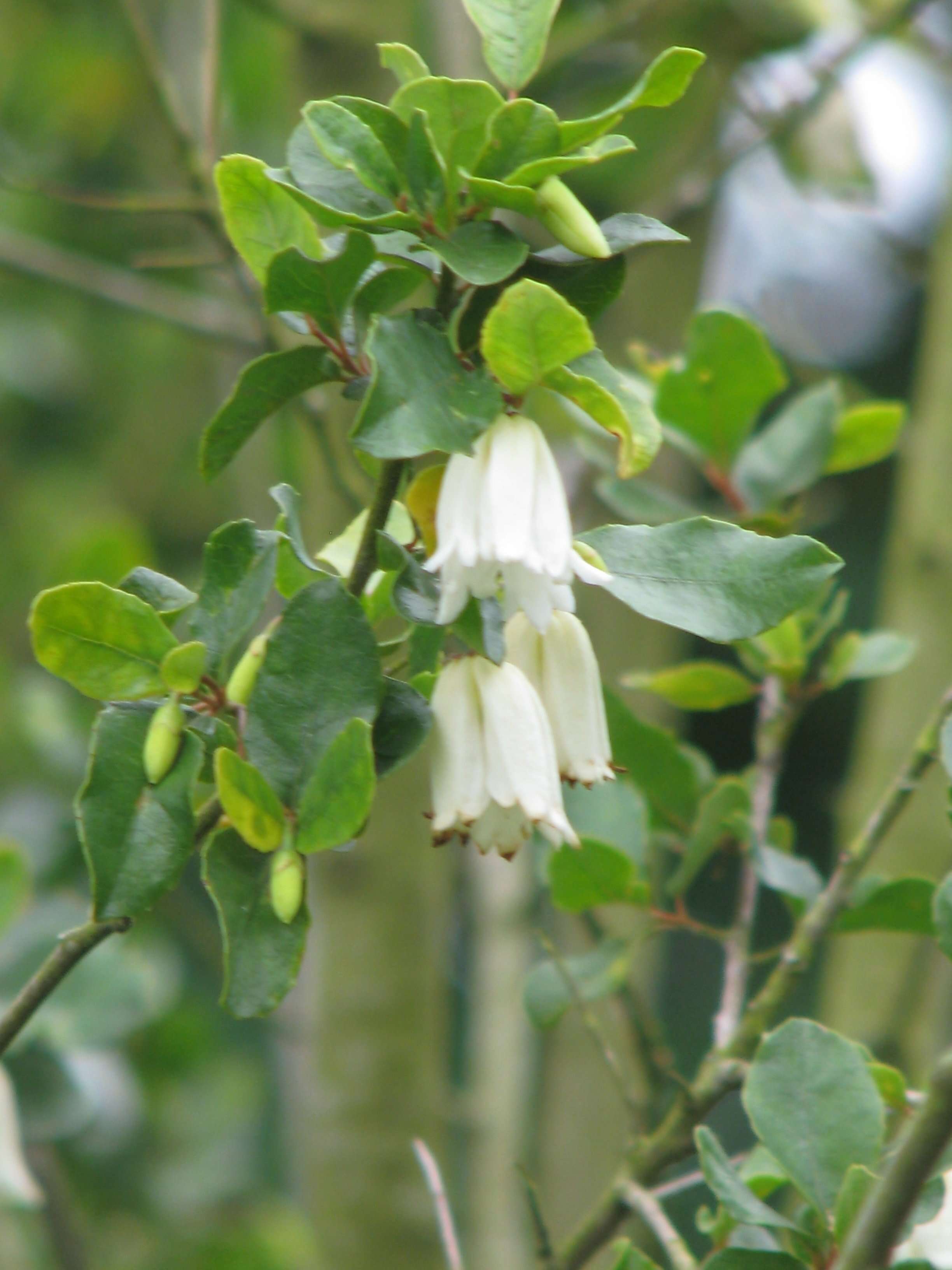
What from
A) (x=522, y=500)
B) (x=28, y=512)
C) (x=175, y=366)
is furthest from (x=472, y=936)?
(x=175, y=366)

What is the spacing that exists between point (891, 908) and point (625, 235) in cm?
40

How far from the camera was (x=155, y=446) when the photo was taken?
2.89 meters

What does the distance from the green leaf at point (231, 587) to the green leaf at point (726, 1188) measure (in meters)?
0.25

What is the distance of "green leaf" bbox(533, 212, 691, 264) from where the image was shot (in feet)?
1.53

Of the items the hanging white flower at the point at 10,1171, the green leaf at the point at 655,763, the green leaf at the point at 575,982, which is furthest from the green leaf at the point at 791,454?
the hanging white flower at the point at 10,1171

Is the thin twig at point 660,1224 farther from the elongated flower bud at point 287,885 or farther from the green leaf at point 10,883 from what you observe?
the green leaf at point 10,883

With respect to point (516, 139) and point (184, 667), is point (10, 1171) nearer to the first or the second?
point (184, 667)

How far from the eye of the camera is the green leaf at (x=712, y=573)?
0.46 m

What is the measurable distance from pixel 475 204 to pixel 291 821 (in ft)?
0.72

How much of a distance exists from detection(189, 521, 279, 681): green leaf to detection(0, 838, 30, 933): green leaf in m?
0.63

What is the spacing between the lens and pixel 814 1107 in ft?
1.74

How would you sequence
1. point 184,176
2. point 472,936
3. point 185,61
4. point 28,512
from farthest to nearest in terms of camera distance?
1. point 28,512
2. point 185,61
3. point 472,936
4. point 184,176

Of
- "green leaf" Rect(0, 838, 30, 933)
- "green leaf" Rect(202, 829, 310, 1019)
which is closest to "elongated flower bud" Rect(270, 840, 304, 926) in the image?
"green leaf" Rect(202, 829, 310, 1019)

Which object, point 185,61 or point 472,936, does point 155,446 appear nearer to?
point 185,61
